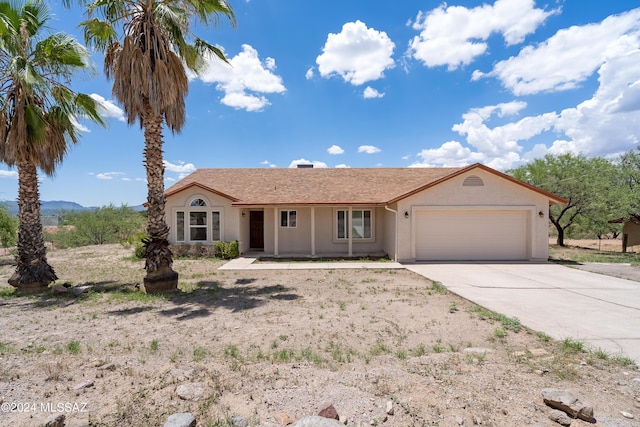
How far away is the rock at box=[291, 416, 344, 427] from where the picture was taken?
2.95 meters

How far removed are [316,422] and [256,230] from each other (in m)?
15.3

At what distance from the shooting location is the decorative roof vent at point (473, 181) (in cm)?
1369

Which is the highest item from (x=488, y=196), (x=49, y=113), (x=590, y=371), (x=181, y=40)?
(x=181, y=40)

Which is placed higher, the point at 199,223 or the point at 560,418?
the point at 199,223

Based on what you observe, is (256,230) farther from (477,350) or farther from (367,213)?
(477,350)

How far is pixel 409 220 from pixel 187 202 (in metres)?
10.9

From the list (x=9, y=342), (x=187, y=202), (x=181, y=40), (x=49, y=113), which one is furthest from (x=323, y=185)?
(x=9, y=342)

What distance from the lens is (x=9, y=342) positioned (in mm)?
5289

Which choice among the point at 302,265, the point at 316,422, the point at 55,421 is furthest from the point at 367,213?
the point at 55,421

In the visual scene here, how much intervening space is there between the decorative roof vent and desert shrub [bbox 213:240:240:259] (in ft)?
36.4

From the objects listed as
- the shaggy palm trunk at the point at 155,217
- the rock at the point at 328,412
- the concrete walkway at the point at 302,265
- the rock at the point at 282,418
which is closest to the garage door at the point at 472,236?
the concrete walkway at the point at 302,265

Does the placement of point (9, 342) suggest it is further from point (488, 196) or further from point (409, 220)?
point (488, 196)

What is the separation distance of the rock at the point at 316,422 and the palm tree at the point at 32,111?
33.0 feet

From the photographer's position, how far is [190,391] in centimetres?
365
